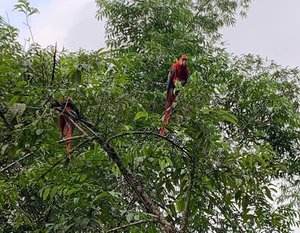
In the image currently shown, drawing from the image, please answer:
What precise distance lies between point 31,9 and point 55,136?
40 cm

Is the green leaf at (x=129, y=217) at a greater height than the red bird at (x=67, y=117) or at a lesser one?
lesser

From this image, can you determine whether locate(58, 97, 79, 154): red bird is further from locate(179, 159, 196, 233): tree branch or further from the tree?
locate(179, 159, 196, 233): tree branch

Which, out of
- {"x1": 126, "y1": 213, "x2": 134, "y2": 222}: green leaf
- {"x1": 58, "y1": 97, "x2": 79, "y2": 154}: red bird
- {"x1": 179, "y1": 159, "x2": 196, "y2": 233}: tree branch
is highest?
{"x1": 58, "y1": 97, "x2": 79, "y2": 154}: red bird

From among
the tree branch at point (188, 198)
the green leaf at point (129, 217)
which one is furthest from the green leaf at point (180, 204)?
the green leaf at point (129, 217)

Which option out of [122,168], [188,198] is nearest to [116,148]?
[122,168]

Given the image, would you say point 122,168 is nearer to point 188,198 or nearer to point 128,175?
point 128,175

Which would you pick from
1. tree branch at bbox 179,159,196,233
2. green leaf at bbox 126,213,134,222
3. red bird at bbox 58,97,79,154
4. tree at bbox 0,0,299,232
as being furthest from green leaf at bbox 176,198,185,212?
red bird at bbox 58,97,79,154

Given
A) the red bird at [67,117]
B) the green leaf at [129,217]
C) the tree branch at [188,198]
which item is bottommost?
the green leaf at [129,217]

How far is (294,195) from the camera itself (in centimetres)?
436

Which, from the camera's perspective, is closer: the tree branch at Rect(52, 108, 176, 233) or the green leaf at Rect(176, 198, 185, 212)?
the tree branch at Rect(52, 108, 176, 233)

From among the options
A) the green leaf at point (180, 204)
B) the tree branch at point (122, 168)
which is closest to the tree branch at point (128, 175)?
the tree branch at point (122, 168)

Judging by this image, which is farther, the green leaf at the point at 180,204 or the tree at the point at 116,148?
the green leaf at the point at 180,204

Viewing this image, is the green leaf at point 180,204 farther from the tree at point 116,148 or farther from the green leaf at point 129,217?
the green leaf at point 129,217

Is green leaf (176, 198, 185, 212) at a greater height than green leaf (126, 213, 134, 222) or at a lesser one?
greater
